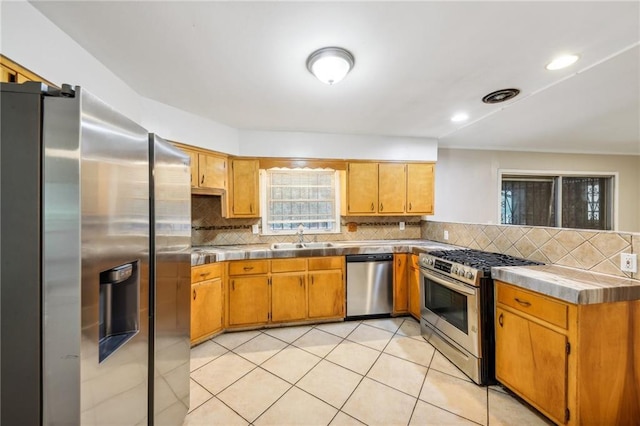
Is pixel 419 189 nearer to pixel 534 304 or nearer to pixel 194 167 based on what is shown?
pixel 534 304

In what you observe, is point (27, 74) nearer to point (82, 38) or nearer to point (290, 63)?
point (82, 38)

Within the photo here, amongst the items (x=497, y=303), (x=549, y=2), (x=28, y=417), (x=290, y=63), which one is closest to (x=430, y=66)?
(x=549, y=2)

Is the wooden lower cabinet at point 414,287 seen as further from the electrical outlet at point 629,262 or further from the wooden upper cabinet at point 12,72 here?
the wooden upper cabinet at point 12,72

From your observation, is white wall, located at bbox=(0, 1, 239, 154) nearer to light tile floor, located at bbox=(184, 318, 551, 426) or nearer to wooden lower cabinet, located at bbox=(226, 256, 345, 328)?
wooden lower cabinet, located at bbox=(226, 256, 345, 328)

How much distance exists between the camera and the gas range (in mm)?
2018

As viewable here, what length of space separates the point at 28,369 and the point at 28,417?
0.14 metres

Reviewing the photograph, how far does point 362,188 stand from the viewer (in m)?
3.58

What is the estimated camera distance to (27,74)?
4.33ft

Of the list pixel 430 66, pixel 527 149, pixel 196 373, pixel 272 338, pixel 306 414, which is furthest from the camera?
pixel 527 149

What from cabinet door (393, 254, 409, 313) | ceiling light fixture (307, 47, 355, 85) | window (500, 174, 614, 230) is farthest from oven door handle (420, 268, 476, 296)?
window (500, 174, 614, 230)

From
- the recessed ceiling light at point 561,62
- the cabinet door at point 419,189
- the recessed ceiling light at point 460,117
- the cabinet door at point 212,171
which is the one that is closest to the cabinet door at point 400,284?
the cabinet door at point 419,189

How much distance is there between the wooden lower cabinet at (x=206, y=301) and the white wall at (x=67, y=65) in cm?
141

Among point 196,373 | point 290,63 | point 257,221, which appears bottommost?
point 196,373

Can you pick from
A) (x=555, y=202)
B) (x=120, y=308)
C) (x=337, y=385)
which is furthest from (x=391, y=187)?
(x=120, y=308)
